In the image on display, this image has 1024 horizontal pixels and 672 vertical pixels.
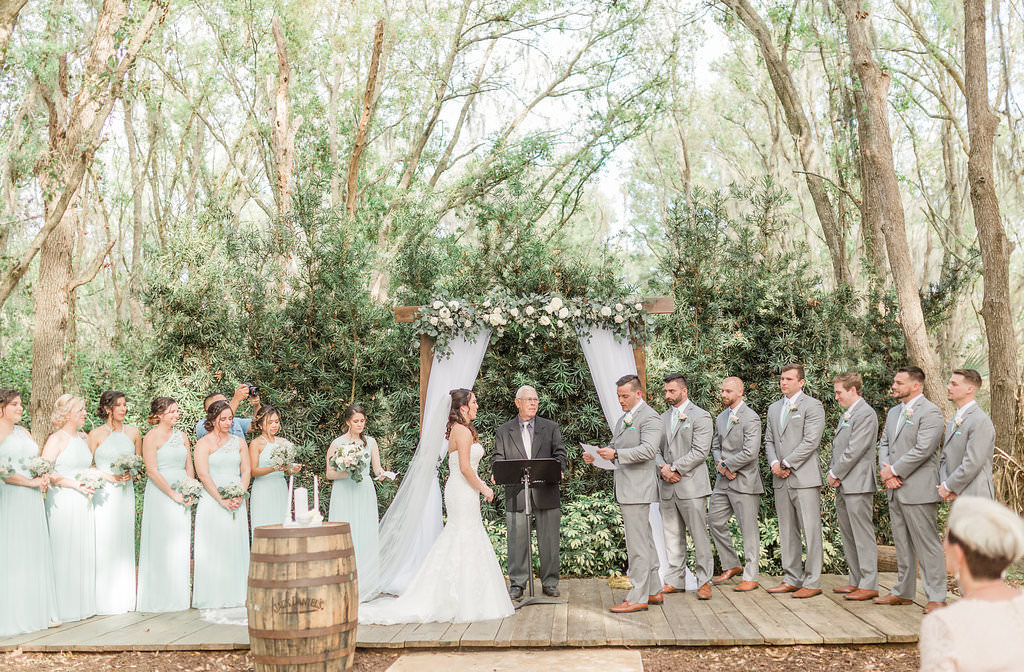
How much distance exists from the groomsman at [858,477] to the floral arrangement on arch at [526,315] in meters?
2.26

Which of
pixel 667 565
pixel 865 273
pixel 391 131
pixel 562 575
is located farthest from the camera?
pixel 391 131

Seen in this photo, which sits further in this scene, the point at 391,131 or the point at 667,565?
the point at 391,131

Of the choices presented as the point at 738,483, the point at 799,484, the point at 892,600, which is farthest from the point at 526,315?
the point at 892,600

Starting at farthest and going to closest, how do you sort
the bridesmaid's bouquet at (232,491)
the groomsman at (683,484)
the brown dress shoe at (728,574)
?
the brown dress shoe at (728,574) < the groomsman at (683,484) < the bridesmaid's bouquet at (232,491)

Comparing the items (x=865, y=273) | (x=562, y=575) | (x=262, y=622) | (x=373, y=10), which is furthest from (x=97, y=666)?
(x=373, y=10)

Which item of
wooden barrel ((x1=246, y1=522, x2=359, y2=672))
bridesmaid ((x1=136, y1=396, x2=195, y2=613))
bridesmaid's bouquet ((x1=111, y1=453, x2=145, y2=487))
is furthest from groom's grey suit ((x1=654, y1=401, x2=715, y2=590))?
bridesmaid's bouquet ((x1=111, y1=453, x2=145, y2=487))

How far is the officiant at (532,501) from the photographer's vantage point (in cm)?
684

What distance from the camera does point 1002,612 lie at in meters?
2.08

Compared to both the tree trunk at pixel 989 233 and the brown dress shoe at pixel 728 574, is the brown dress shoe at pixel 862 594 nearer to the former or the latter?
the brown dress shoe at pixel 728 574

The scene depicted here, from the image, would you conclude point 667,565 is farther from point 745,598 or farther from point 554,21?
point 554,21

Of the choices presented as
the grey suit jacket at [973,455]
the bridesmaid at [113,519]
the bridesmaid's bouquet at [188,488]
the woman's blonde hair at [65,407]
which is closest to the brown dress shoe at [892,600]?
the grey suit jacket at [973,455]

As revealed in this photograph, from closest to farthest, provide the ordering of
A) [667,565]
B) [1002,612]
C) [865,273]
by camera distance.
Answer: [1002,612], [667,565], [865,273]

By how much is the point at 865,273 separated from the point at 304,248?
20.8 ft

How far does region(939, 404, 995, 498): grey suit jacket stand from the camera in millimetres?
5492
